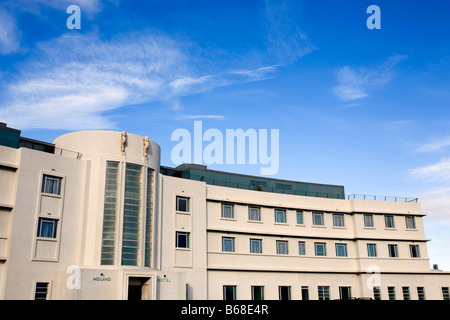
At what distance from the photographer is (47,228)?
3431 centimetres

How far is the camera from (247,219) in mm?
47062

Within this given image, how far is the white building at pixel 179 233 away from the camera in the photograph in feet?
110

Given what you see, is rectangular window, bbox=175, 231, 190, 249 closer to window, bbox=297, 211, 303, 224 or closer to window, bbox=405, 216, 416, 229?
window, bbox=297, 211, 303, 224

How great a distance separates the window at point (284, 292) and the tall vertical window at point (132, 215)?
688 inches

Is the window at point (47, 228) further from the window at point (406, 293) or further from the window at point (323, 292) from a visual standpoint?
the window at point (406, 293)

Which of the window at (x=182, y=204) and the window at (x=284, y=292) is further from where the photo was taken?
the window at (x=284, y=292)

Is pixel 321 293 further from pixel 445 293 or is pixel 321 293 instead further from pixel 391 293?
pixel 445 293

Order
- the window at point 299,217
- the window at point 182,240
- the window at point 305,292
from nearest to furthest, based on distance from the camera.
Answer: the window at point 182,240 → the window at point 305,292 → the window at point 299,217

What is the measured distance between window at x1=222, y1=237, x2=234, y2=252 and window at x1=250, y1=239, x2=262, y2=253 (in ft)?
8.14

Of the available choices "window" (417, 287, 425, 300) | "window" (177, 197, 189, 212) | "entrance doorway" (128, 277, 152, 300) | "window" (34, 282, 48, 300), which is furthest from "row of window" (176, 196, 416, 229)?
"window" (34, 282, 48, 300)

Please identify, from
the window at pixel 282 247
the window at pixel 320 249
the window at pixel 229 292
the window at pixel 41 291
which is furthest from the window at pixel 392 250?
the window at pixel 41 291
